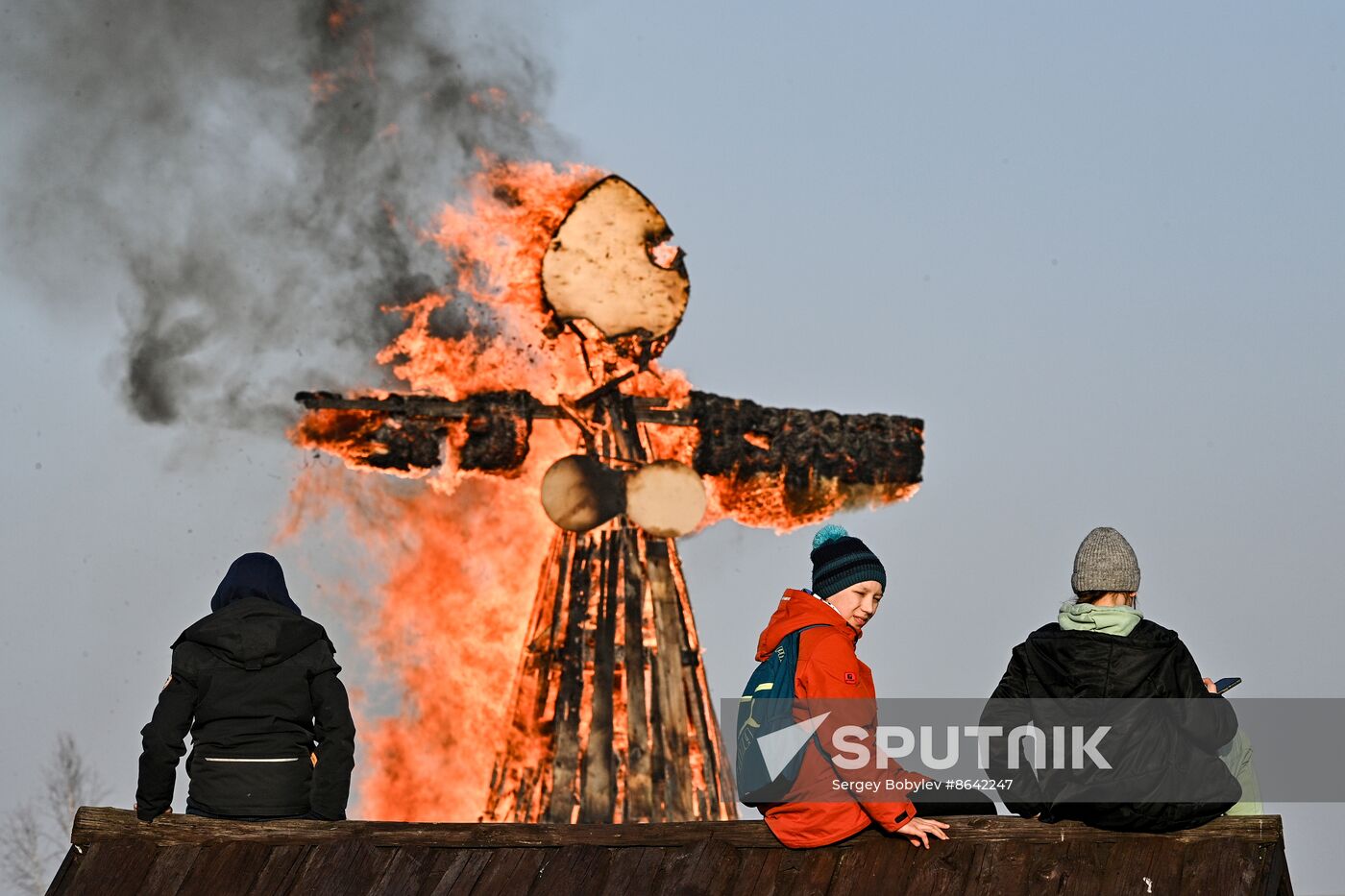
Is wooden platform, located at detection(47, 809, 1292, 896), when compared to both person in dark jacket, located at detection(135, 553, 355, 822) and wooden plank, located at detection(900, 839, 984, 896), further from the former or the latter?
person in dark jacket, located at detection(135, 553, 355, 822)

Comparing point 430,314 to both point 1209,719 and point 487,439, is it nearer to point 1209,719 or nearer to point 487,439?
point 487,439

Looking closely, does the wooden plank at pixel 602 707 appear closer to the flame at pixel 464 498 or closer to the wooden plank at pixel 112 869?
the flame at pixel 464 498

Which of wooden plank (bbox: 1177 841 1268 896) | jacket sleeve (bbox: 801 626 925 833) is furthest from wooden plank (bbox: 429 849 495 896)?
wooden plank (bbox: 1177 841 1268 896)

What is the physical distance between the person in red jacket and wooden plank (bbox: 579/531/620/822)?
790 centimetres

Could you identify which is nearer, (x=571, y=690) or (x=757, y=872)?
(x=757, y=872)

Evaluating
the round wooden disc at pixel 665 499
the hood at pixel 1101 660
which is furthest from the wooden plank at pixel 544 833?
the round wooden disc at pixel 665 499

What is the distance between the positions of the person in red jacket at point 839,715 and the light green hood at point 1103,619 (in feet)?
2.30

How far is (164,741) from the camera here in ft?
26.3

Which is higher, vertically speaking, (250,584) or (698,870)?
(250,584)

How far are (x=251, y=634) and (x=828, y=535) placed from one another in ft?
7.62

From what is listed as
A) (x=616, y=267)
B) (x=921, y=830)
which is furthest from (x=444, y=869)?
(x=616, y=267)

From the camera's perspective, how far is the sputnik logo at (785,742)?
7.04 m

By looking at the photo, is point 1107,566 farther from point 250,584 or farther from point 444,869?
point 250,584

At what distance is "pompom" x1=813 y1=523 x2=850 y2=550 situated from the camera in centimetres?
755
